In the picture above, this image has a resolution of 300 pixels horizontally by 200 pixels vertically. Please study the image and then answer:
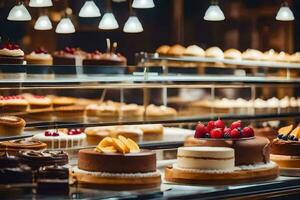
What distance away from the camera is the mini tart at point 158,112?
293 inches

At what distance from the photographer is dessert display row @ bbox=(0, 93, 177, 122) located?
258 inches

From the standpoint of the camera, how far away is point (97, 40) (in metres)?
9.59

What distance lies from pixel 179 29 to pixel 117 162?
6231mm

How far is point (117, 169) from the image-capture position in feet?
15.8

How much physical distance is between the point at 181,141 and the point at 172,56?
8.18 feet

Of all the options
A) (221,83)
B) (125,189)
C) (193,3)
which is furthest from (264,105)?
(125,189)

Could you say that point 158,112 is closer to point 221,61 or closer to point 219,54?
point 221,61

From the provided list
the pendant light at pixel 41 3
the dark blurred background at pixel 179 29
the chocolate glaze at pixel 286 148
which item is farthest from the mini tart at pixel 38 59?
the chocolate glaze at pixel 286 148

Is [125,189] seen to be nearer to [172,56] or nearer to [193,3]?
[172,56]

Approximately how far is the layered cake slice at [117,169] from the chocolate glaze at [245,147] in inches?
23.9

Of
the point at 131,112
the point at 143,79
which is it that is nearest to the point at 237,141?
the point at 143,79

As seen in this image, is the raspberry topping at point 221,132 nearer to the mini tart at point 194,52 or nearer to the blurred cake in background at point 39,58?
the blurred cake in background at point 39,58

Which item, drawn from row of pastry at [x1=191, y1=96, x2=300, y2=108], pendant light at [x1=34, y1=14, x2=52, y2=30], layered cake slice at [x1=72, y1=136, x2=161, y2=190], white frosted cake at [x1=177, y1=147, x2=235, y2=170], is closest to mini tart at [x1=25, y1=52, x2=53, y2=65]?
pendant light at [x1=34, y1=14, x2=52, y2=30]

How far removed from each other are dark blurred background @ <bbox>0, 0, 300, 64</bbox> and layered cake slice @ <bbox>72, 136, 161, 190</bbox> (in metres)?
3.72
